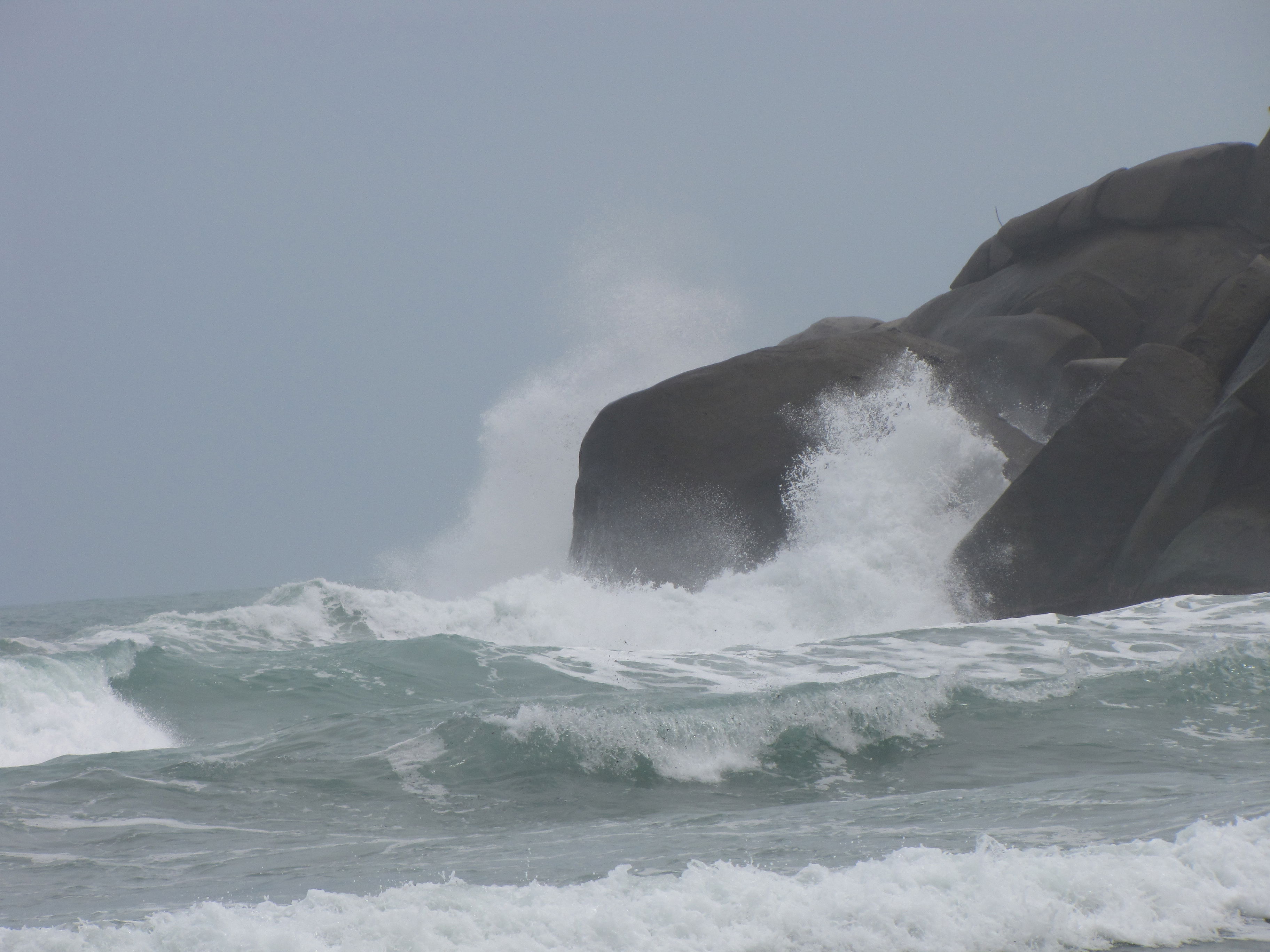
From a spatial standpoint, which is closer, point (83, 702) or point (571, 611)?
point (83, 702)

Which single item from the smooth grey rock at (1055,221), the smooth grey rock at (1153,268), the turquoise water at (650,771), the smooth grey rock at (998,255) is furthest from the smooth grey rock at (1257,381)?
the smooth grey rock at (998,255)

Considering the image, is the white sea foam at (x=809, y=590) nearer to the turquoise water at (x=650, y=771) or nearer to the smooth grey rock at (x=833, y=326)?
the turquoise water at (x=650, y=771)

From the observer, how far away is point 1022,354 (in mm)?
15609

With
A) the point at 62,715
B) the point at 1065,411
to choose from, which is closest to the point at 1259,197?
the point at 1065,411

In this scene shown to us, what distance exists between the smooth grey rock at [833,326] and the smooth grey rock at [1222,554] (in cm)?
1150

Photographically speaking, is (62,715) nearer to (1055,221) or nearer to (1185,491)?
(1185,491)

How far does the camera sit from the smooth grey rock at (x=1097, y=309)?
16297 mm

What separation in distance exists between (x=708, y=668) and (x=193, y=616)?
6.47 meters

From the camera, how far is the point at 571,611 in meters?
12.4

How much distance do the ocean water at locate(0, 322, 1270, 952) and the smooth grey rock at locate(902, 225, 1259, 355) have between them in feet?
24.5

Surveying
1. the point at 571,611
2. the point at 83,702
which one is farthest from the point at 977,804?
the point at 571,611

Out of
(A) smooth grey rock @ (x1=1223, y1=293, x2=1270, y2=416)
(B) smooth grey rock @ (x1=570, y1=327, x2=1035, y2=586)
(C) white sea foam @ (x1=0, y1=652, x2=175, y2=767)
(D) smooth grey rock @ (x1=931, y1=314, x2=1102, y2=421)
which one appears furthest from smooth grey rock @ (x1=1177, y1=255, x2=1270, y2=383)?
(C) white sea foam @ (x1=0, y1=652, x2=175, y2=767)

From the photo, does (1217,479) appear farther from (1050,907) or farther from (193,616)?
(193,616)

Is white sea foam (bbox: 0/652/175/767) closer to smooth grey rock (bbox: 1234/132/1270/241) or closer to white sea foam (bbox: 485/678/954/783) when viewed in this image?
white sea foam (bbox: 485/678/954/783)
